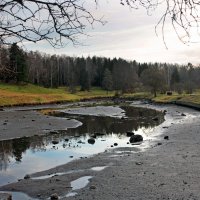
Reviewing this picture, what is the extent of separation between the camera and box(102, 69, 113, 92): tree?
141250 millimetres

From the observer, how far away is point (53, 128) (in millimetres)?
41500

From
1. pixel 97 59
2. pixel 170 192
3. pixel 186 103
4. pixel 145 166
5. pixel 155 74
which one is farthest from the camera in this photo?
pixel 97 59

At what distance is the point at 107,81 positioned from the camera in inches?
5541

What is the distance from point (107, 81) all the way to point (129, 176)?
403 feet

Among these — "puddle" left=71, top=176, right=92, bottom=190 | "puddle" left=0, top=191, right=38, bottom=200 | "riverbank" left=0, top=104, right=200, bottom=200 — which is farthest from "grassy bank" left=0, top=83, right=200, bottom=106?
"puddle" left=0, top=191, right=38, bottom=200

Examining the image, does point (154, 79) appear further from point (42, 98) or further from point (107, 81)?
point (107, 81)

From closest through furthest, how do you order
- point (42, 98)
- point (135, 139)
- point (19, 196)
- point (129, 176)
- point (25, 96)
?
point (19, 196) < point (129, 176) < point (135, 139) < point (25, 96) < point (42, 98)

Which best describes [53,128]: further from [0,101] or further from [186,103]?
[0,101]

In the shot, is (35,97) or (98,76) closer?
(35,97)

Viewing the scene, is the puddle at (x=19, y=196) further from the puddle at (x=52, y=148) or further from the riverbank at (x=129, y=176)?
the puddle at (x=52, y=148)

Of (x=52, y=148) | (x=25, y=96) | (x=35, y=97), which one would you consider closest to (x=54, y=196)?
(x=52, y=148)

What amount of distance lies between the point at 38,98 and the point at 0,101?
12972 mm

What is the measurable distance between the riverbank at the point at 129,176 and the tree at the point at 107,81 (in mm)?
114490

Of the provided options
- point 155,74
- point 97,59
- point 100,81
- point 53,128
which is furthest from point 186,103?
point 97,59
